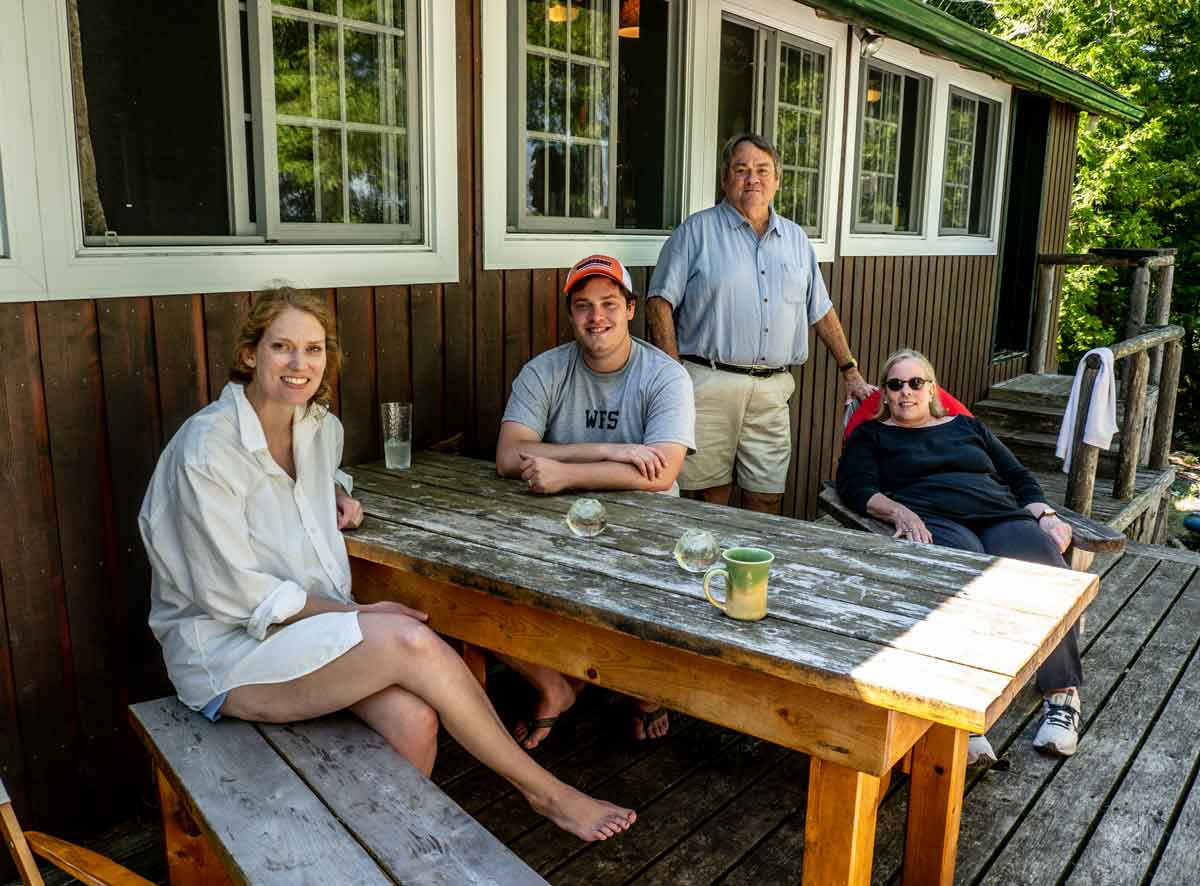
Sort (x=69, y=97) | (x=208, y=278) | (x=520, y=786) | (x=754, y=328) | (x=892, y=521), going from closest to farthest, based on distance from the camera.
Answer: (x=520, y=786)
(x=69, y=97)
(x=208, y=278)
(x=892, y=521)
(x=754, y=328)

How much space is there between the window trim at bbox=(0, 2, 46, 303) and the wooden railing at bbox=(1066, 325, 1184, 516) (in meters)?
4.04

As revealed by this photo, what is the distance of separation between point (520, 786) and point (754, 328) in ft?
6.83

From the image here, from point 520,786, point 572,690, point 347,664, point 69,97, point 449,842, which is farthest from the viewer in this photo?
point 572,690

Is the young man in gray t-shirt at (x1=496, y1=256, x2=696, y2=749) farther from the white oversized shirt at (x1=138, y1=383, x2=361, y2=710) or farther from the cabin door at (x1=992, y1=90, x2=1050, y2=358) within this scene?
the cabin door at (x1=992, y1=90, x2=1050, y2=358)

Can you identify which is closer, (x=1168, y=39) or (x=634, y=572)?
(x=634, y=572)

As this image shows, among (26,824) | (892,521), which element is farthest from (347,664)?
(892,521)

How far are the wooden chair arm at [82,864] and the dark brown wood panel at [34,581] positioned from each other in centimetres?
80

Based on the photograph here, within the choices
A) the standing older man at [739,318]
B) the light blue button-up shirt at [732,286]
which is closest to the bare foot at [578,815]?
the standing older man at [739,318]

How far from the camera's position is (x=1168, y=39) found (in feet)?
46.1

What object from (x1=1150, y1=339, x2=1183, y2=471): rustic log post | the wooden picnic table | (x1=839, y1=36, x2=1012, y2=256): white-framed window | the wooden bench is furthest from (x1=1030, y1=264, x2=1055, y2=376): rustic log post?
the wooden bench

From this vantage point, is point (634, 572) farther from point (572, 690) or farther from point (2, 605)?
point (2, 605)

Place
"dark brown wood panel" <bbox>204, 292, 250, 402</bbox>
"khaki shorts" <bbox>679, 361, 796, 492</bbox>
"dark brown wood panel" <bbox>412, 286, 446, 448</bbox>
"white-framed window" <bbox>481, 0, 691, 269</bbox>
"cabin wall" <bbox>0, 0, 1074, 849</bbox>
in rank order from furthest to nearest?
"khaki shorts" <bbox>679, 361, 796, 492</bbox>, "white-framed window" <bbox>481, 0, 691, 269</bbox>, "dark brown wood panel" <bbox>412, 286, 446, 448</bbox>, "dark brown wood panel" <bbox>204, 292, 250, 402</bbox>, "cabin wall" <bbox>0, 0, 1074, 849</bbox>

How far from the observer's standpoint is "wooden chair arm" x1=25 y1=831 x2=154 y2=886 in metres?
1.58

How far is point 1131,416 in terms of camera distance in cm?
534
